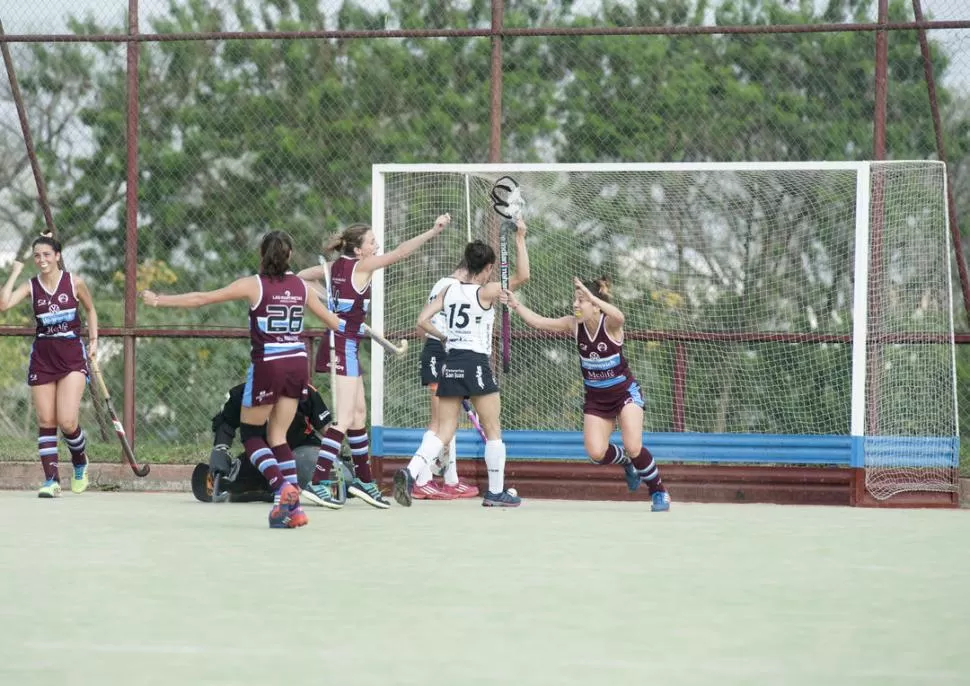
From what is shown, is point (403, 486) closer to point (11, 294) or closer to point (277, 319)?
point (277, 319)

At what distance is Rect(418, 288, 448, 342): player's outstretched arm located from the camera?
11078 millimetres

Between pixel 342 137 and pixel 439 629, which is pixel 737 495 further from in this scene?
pixel 342 137

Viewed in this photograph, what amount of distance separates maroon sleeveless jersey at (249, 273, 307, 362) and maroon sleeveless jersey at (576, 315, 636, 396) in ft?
7.24

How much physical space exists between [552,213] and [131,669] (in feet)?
34.0

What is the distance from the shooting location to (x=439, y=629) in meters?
5.79

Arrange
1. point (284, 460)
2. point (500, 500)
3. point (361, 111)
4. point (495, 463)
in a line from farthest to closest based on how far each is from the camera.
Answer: point (361, 111) → point (500, 500) → point (495, 463) → point (284, 460)

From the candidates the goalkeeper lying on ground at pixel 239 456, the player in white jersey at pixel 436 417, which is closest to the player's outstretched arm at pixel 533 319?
the player in white jersey at pixel 436 417

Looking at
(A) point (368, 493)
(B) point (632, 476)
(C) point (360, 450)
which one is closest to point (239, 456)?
(C) point (360, 450)

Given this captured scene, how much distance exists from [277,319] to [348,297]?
4.37 feet

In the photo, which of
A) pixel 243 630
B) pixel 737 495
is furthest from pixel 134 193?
pixel 243 630

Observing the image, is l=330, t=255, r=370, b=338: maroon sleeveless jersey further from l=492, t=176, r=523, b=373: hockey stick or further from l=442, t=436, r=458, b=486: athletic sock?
l=442, t=436, r=458, b=486: athletic sock

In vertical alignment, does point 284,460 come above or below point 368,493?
above

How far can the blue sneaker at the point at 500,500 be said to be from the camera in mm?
11344

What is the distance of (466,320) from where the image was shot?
1111cm
